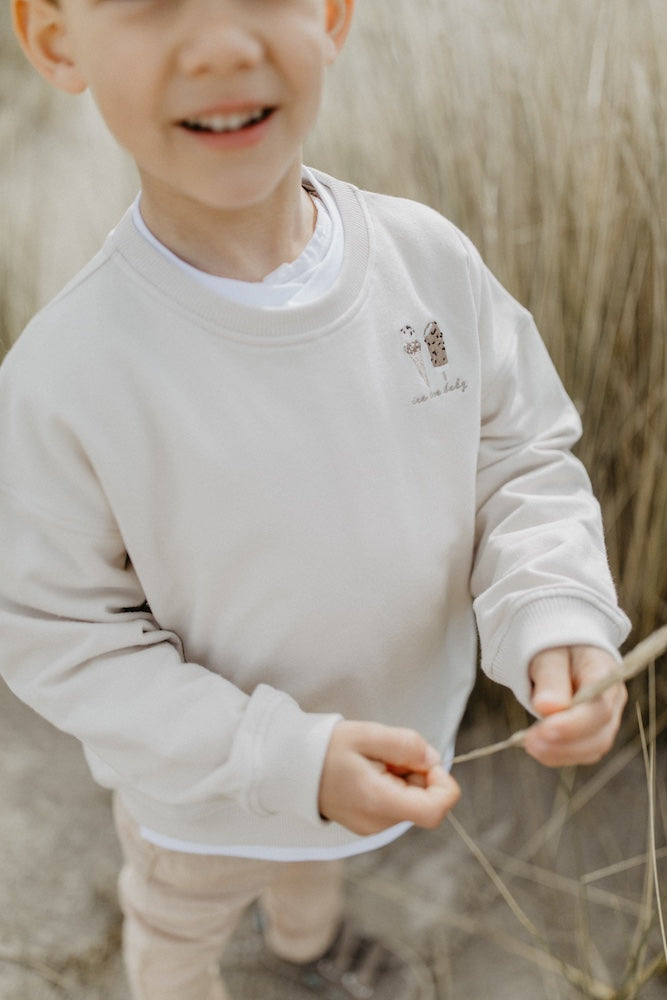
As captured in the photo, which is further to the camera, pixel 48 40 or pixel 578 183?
pixel 578 183

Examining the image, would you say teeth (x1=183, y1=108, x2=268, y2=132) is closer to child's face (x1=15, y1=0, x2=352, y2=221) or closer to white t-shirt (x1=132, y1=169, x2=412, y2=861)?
child's face (x1=15, y1=0, x2=352, y2=221)

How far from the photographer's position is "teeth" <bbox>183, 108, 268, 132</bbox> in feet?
2.46

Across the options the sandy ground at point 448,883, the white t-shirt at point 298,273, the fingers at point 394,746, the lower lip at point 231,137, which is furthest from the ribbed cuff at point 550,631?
the sandy ground at point 448,883

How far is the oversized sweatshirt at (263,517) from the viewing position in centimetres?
81

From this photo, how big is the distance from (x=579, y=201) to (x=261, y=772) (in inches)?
37.0

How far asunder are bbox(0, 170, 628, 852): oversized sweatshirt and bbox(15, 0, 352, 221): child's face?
0.31 ft

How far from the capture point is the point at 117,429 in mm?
799

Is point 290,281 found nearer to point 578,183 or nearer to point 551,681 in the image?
point 551,681

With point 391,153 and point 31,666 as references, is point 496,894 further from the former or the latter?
point 391,153

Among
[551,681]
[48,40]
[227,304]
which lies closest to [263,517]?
[227,304]

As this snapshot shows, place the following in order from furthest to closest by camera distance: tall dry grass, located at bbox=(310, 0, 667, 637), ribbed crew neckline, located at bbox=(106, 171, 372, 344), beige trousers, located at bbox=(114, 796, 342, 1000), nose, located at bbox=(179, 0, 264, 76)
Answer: tall dry grass, located at bbox=(310, 0, 667, 637)
beige trousers, located at bbox=(114, 796, 342, 1000)
ribbed crew neckline, located at bbox=(106, 171, 372, 344)
nose, located at bbox=(179, 0, 264, 76)

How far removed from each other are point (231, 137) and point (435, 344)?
28 centimetres

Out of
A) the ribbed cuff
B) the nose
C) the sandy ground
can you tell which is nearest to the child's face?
the nose

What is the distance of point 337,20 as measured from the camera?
85cm
